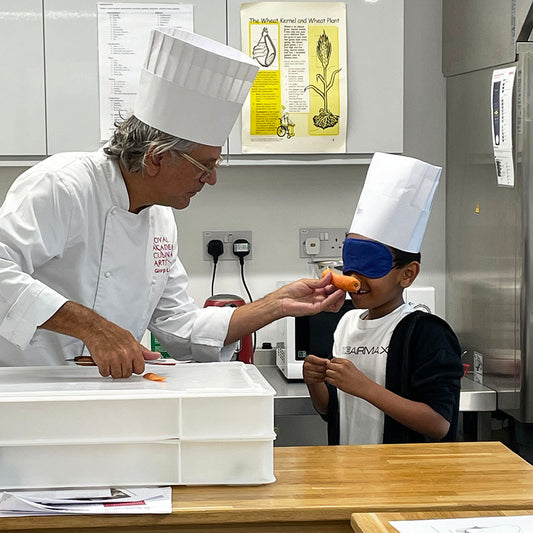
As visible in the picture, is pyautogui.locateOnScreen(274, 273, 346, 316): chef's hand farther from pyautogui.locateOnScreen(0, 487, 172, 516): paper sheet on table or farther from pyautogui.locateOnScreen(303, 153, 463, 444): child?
pyautogui.locateOnScreen(0, 487, 172, 516): paper sheet on table

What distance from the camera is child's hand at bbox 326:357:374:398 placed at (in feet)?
5.99

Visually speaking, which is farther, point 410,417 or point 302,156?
point 302,156

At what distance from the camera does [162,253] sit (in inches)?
81.7

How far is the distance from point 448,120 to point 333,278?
1.35 metres

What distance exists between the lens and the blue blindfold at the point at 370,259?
1.95 m

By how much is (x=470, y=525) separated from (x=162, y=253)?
3.58ft

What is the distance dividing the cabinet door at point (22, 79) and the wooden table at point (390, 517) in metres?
1.83

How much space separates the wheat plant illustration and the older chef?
2.85 feet

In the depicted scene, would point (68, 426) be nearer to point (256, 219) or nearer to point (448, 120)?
point (256, 219)

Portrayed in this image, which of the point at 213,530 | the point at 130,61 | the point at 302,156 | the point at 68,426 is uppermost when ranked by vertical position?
the point at 130,61

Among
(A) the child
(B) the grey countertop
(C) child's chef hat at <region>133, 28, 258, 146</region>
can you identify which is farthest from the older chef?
(B) the grey countertop

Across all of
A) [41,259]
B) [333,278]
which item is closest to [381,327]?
[333,278]

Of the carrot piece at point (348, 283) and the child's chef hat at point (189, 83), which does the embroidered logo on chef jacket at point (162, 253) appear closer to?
the child's chef hat at point (189, 83)

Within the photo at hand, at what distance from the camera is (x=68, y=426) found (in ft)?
4.40
